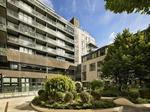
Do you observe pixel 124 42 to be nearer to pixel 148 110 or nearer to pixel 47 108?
pixel 148 110

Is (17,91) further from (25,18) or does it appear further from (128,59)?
(128,59)

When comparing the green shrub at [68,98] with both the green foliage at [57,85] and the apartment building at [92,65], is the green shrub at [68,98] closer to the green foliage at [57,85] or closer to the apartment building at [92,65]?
the green foliage at [57,85]

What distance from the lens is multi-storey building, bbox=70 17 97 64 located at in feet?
259

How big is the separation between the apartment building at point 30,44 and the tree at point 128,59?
1765 cm

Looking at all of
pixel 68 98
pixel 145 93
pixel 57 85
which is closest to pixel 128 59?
pixel 145 93

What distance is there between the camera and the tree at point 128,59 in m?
32.2

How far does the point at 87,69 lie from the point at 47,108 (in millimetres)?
50485

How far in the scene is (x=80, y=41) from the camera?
264 feet

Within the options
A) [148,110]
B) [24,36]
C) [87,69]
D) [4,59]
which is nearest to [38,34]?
[24,36]

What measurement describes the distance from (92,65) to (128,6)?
6035cm

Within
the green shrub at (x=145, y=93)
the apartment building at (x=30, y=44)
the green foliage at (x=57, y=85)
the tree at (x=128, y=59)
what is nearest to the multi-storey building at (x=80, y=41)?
the apartment building at (x=30, y=44)

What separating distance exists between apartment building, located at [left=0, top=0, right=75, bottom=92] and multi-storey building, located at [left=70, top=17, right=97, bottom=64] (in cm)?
622

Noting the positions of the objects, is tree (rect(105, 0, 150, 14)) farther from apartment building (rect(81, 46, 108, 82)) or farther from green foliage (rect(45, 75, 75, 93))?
apartment building (rect(81, 46, 108, 82))

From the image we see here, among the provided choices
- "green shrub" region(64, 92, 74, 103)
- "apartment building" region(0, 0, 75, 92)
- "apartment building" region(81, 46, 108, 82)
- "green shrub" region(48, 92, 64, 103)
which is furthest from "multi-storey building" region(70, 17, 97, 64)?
"green shrub" region(64, 92, 74, 103)
